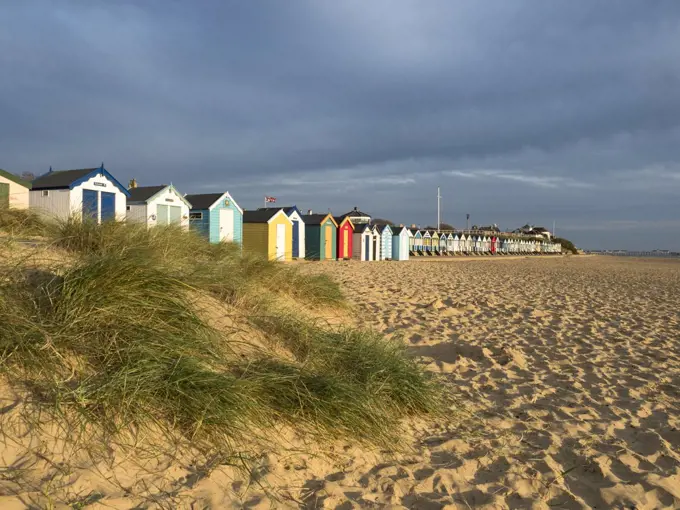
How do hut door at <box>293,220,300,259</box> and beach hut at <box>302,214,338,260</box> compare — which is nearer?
hut door at <box>293,220,300,259</box>

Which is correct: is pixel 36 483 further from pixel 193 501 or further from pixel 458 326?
pixel 458 326

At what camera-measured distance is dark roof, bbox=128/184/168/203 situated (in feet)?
57.8

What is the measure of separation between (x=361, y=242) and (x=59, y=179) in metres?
19.2

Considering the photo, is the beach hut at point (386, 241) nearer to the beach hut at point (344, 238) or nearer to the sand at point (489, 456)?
the beach hut at point (344, 238)

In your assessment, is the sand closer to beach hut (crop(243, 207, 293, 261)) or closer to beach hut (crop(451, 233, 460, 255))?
beach hut (crop(243, 207, 293, 261))

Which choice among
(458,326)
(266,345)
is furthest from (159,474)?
(458,326)

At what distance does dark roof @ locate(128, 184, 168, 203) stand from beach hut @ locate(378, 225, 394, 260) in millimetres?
18846

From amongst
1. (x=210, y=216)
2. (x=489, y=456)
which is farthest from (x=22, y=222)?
(x=210, y=216)

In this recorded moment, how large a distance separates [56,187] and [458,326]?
1378cm

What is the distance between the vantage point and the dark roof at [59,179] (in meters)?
14.6

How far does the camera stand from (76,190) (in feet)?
47.5

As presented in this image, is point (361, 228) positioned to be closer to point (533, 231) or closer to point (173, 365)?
point (173, 365)

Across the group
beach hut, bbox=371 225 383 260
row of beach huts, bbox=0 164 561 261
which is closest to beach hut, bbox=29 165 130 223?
row of beach huts, bbox=0 164 561 261

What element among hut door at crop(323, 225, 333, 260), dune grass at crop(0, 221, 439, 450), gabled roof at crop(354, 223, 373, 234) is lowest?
dune grass at crop(0, 221, 439, 450)
